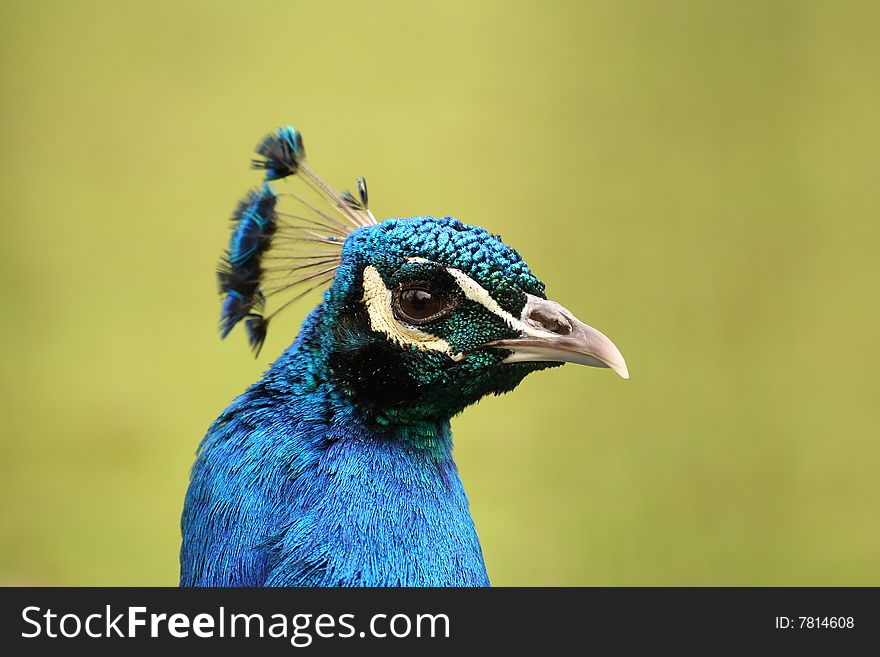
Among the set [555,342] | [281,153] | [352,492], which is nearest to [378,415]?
[352,492]

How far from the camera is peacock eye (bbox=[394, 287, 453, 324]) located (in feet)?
3.70

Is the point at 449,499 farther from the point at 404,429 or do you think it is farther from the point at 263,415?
the point at 263,415

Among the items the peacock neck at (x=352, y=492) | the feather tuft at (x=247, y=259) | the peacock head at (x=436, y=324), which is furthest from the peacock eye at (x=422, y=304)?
the feather tuft at (x=247, y=259)

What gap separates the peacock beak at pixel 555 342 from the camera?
111 cm

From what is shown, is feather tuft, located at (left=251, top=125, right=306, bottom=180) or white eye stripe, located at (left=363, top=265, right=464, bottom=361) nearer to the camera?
white eye stripe, located at (left=363, top=265, right=464, bottom=361)

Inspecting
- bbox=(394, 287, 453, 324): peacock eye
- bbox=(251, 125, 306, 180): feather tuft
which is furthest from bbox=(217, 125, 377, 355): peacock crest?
bbox=(394, 287, 453, 324): peacock eye

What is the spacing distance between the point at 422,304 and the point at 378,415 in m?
0.14

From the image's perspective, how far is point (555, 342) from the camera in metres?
1.11

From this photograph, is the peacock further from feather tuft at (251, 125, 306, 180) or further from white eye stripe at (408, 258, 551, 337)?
feather tuft at (251, 125, 306, 180)

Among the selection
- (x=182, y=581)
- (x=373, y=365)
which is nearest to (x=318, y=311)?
(x=373, y=365)

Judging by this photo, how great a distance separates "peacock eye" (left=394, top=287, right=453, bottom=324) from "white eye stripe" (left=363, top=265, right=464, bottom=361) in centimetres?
1

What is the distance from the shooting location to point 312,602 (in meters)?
1.14

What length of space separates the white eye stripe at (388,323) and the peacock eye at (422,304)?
0.04 feet

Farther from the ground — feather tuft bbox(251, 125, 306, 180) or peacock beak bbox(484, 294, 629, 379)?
feather tuft bbox(251, 125, 306, 180)
